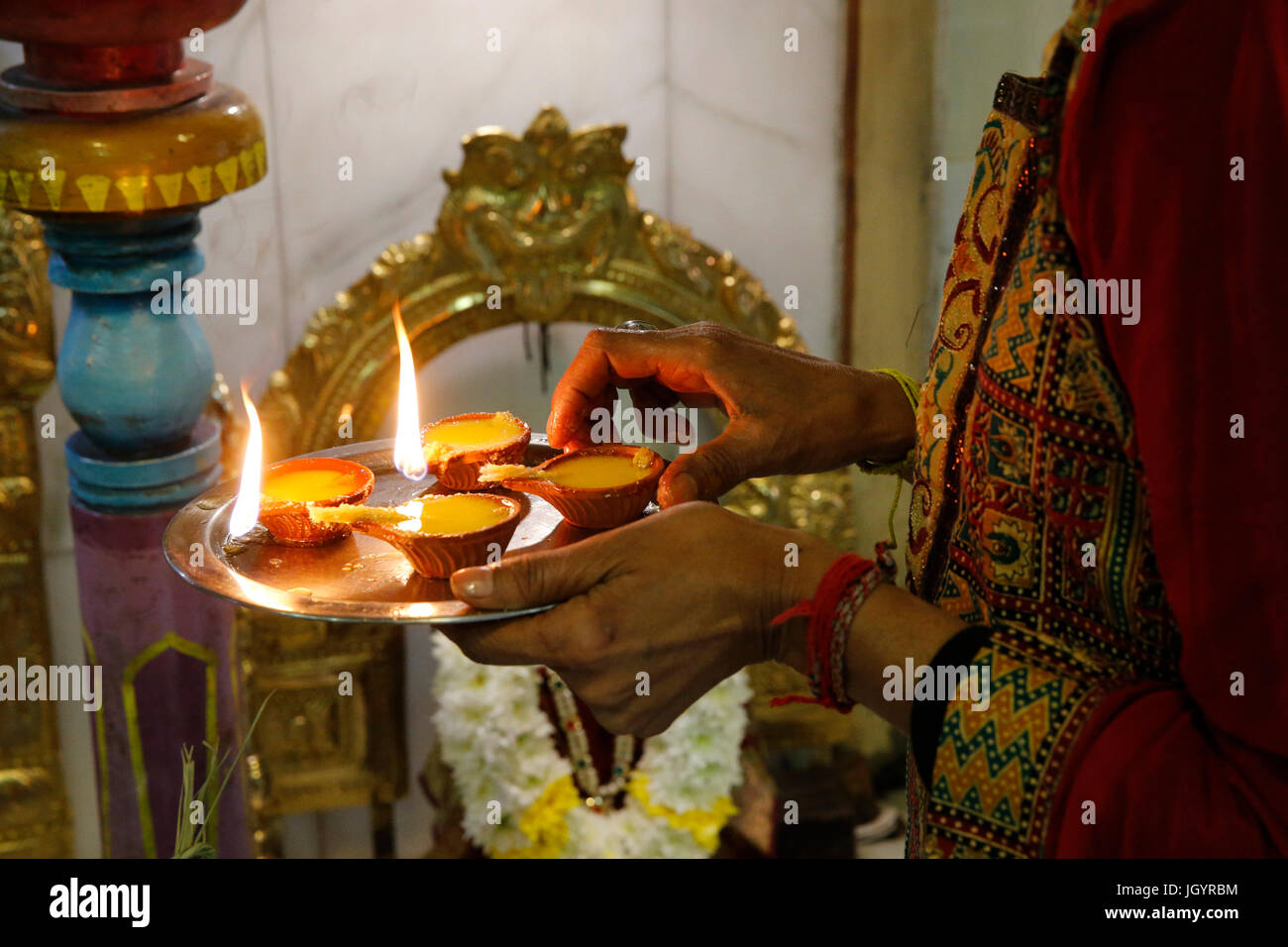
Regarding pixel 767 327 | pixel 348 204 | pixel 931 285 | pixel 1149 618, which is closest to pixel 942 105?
pixel 931 285

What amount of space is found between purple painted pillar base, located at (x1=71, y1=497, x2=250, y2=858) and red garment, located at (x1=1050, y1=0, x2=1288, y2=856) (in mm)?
1280

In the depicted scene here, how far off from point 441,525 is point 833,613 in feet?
1.01

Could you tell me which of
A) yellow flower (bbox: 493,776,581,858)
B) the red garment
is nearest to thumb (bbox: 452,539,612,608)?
the red garment

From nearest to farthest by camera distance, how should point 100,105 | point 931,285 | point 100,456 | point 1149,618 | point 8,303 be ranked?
point 1149,618 < point 100,105 < point 100,456 < point 8,303 < point 931,285

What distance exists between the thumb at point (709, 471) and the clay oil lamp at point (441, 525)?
4.9 inches

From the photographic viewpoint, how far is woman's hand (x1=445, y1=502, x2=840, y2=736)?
951 millimetres

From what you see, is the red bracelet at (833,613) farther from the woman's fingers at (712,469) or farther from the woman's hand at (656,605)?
the woman's fingers at (712,469)

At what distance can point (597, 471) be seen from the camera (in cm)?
113

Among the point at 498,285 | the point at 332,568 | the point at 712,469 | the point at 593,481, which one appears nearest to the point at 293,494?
the point at 332,568

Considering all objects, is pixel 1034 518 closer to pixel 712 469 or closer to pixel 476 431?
pixel 712 469

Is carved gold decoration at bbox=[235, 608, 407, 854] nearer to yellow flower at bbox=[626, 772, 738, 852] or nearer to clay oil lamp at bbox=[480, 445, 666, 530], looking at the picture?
yellow flower at bbox=[626, 772, 738, 852]

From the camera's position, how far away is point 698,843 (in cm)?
233

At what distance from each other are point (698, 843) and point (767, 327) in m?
0.90

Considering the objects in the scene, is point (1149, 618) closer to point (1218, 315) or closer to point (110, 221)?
point (1218, 315)
